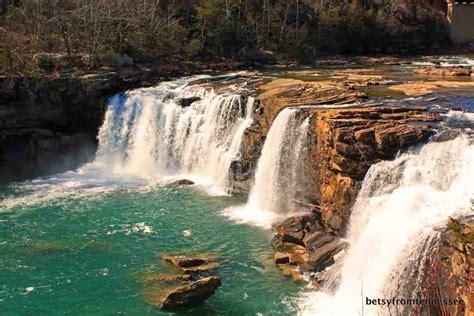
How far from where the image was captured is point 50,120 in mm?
24266

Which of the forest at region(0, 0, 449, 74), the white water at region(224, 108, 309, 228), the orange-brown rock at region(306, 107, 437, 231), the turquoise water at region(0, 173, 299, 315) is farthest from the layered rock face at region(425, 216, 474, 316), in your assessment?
the forest at region(0, 0, 449, 74)

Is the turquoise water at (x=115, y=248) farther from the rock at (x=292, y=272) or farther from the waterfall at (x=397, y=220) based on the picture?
the waterfall at (x=397, y=220)

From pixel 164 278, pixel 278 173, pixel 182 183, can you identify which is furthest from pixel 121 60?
pixel 164 278

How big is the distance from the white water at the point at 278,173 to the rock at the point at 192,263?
3.03m

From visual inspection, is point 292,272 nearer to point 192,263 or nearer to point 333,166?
point 192,263

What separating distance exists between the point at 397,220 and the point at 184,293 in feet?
15.7

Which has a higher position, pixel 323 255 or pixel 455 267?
pixel 455 267

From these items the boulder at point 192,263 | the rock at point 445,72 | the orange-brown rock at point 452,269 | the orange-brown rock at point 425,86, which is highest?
the rock at point 445,72

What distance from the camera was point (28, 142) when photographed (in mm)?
23609

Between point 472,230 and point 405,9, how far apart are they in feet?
128

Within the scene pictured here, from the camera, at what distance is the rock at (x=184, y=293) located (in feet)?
39.3

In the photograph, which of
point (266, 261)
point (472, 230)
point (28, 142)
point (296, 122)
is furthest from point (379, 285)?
point (28, 142)

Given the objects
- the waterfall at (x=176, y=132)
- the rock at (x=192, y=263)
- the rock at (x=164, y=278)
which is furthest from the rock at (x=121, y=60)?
the rock at (x=164, y=278)

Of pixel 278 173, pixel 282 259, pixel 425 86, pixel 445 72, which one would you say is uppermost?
pixel 445 72
